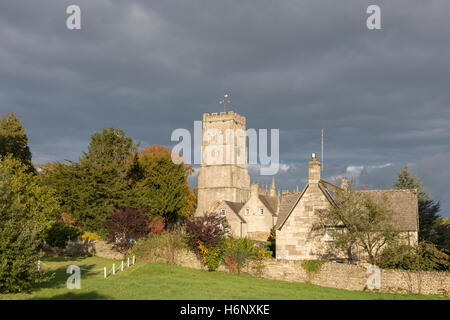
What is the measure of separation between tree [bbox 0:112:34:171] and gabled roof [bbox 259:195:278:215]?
1515 inches

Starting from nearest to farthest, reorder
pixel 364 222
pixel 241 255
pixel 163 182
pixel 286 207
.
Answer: pixel 364 222 < pixel 241 255 < pixel 286 207 < pixel 163 182

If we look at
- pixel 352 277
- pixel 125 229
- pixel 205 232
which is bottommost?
pixel 352 277

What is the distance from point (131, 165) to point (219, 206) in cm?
1983

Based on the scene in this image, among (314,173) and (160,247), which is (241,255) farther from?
(314,173)

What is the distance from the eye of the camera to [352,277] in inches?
1041

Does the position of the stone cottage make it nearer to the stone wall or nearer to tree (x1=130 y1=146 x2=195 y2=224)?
the stone wall

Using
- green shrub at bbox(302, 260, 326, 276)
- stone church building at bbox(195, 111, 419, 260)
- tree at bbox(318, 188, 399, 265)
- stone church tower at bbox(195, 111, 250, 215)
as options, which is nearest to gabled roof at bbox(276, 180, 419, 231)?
stone church building at bbox(195, 111, 419, 260)

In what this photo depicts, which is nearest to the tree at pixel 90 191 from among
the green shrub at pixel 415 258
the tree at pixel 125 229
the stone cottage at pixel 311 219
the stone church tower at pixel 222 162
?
the tree at pixel 125 229

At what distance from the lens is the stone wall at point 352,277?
23.9 meters

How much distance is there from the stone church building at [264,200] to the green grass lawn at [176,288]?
5369 millimetres

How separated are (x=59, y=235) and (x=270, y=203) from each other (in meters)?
44.1

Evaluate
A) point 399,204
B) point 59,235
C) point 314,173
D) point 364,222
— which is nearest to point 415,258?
point 364,222

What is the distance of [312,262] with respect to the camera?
28.2 m
